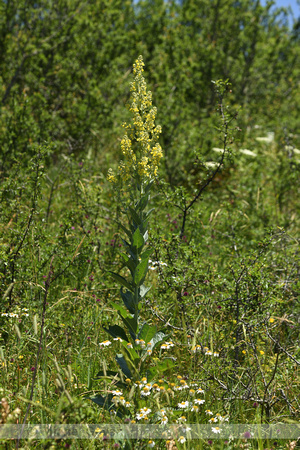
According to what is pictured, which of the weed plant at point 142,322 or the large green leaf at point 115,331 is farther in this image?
the large green leaf at point 115,331

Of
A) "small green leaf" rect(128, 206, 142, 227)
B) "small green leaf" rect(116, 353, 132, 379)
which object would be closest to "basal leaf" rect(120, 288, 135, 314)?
"small green leaf" rect(116, 353, 132, 379)

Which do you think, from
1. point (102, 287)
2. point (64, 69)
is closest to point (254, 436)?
point (102, 287)

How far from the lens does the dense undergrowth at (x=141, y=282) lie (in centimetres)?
237

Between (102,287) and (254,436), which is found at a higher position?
(102,287)

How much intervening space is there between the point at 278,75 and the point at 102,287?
8854mm

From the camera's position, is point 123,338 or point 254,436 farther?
point 123,338

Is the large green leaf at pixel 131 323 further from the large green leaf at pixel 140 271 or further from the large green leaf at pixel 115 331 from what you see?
the large green leaf at pixel 140 271

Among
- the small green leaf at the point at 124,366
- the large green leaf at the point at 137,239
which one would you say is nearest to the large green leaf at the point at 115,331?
the small green leaf at the point at 124,366

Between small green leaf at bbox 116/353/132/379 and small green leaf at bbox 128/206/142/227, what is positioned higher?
small green leaf at bbox 128/206/142/227

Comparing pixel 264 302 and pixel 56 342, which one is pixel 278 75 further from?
pixel 56 342

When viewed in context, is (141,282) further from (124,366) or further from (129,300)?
(124,366)

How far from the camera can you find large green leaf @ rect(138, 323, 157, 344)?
2.40 meters

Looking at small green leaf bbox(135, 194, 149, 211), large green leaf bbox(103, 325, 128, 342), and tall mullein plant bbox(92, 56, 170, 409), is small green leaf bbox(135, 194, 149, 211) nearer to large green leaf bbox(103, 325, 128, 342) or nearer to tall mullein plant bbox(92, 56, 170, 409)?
tall mullein plant bbox(92, 56, 170, 409)

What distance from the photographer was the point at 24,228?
3.51 metres
